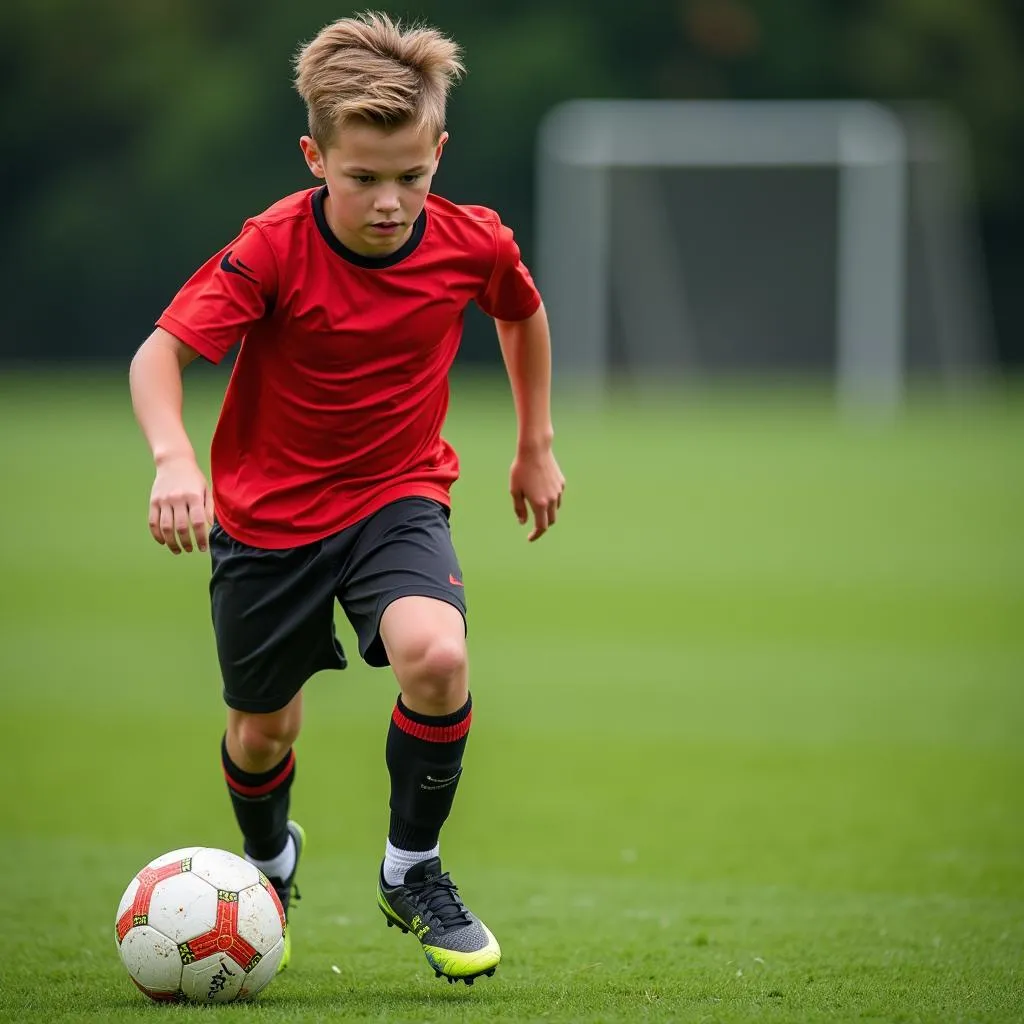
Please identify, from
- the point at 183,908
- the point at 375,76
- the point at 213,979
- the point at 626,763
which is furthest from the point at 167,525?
the point at 626,763

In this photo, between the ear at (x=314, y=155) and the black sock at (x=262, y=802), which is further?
the black sock at (x=262, y=802)

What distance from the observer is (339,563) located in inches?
155

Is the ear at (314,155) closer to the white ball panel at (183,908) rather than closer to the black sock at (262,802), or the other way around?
the black sock at (262,802)

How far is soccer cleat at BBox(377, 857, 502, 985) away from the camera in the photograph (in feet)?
12.1

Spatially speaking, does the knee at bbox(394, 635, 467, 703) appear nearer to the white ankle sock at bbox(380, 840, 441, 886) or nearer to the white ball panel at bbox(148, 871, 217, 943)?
the white ankle sock at bbox(380, 840, 441, 886)

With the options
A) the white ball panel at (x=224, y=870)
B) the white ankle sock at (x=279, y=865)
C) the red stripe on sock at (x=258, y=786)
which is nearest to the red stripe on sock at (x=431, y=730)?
the white ball panel at (x=224, y=870)

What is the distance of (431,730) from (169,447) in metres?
0.81

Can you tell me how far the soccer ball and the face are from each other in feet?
4.65

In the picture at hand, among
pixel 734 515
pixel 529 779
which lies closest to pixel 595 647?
pixel 529 779

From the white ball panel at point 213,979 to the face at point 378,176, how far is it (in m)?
1.55

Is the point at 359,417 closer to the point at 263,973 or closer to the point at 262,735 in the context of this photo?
the point at 262,735

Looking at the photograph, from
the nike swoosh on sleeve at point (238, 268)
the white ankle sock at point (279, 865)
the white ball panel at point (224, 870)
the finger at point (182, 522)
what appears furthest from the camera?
the white ankle sock at point (279, 865)

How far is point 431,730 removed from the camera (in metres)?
3.74

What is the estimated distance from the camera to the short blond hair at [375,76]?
3721 millimetres
